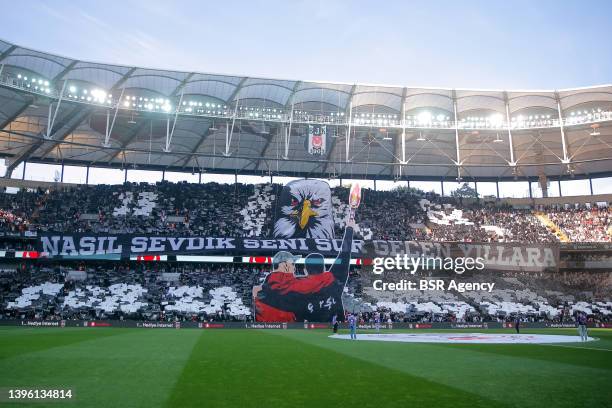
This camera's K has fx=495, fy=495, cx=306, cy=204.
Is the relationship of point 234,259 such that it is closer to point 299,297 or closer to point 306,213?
point 306,213

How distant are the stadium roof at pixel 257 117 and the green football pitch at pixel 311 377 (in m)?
36.1

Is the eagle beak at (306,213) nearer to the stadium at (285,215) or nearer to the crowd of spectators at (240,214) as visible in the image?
the stadium at (285,215)

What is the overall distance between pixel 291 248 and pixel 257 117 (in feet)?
49.2

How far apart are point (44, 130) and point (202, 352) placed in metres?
47.0

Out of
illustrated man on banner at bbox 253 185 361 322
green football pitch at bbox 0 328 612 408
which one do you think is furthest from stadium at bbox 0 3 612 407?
green football pitch at bbox 0 328 612 408

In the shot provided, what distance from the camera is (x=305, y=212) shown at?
53.4m

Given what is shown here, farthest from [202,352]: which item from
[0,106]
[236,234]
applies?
[0,106]

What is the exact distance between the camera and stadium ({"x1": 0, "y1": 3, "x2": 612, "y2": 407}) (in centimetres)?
4525

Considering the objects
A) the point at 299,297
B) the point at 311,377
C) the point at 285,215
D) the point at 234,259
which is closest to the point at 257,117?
the point at 285,215

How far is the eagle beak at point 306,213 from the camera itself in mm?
53009

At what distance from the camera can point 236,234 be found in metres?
56.6

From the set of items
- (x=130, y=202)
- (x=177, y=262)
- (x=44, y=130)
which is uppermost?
(x=44, y=130)

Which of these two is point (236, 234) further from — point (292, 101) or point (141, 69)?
point (141, 69)

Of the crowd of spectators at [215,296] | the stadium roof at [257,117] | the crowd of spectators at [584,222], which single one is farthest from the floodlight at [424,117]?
the crowd of spectators at [584,222]
